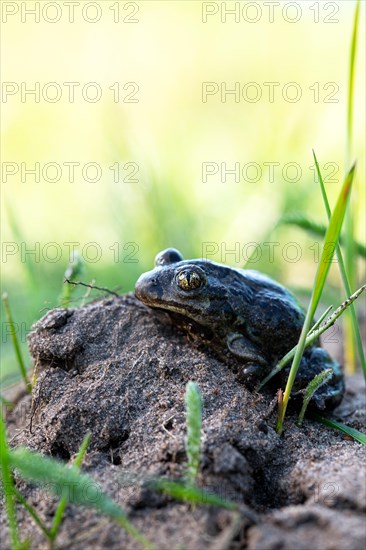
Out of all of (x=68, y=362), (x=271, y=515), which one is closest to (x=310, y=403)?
(x=271, y=515)

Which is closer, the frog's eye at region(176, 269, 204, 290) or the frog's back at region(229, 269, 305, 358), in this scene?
the frog's eye at region(176, 269, 204, 290)

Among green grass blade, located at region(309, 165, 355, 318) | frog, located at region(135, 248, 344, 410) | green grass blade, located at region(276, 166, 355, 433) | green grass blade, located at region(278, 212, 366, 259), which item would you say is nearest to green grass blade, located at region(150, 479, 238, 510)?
green grass blade, located at region(276, 166, 355, 433)

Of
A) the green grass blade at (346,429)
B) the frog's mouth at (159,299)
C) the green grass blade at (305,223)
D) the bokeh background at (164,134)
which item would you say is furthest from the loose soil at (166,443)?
the bokeh background at (164,134)

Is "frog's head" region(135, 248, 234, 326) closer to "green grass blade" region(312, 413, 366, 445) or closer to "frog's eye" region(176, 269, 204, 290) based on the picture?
"frog's eye" region(176, 269, 204, 290)

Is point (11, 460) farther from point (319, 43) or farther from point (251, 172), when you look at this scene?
point (319, 43)

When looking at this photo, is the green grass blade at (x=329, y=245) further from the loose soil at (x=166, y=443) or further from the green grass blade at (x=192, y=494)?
the green grass blade at (x=192, y=494)

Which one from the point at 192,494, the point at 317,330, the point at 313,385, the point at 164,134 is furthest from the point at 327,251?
the point at 164,134
